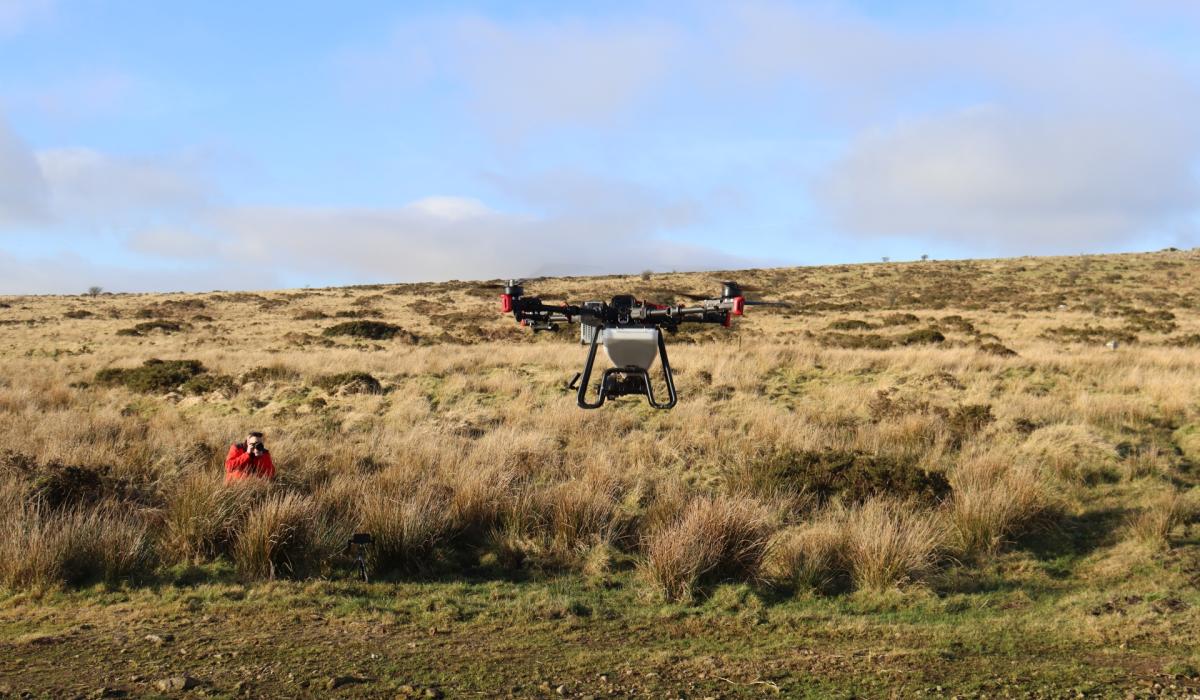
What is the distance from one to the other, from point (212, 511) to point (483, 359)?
13468 millimetres

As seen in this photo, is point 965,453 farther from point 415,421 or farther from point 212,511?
point 212,511

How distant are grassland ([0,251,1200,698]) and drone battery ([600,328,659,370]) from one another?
2.08 meters

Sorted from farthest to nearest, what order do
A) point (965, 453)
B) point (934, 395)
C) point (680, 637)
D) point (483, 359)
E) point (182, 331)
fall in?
point (182, 331)
point (483, 359)
point (934, 395)
point (965, 453)
point (680, 637)

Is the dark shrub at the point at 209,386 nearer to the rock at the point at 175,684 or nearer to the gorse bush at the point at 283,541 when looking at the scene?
the gorse bush at the point at 283,541

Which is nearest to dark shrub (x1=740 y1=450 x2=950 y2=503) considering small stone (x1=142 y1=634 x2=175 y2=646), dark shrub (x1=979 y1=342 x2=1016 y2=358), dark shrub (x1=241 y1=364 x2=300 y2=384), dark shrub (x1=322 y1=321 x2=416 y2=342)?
small stone (x1=142 y1=634 x2=175 y2=646)

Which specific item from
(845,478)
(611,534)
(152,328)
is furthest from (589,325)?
(152,328)

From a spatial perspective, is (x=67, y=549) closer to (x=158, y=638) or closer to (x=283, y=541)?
(x=283, y=541)

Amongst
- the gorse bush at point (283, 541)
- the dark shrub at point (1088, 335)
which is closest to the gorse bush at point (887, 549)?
the gorse bush at point (283, 541)

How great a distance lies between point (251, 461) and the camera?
1066cm

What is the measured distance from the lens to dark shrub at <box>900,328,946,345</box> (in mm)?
29000

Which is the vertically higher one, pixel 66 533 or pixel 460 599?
pixel 66 533

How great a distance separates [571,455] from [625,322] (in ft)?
20.2

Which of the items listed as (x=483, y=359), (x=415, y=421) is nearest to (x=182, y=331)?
(x=483, y=359)

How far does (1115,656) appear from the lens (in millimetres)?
7055
